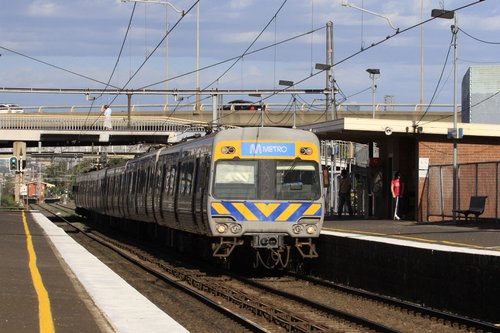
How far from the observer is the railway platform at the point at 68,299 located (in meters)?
10.1

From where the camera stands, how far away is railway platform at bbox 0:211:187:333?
1006cm

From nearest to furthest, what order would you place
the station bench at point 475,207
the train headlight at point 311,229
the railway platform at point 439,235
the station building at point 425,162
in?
the railway platform at point 439,235 → the train headlight at point 311,229 → the station bench at point 475,207 → the station building at point 425,162

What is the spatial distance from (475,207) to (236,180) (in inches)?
340

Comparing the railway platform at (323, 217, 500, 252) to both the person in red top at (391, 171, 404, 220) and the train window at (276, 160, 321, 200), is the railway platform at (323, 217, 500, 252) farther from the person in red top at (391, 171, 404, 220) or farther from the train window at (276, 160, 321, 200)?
the person in red top at (391, 171, 404, 220)

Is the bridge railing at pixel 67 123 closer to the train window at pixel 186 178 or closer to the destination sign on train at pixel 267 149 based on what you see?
the train window at pixel 186 178

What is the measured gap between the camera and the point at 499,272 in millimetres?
12961

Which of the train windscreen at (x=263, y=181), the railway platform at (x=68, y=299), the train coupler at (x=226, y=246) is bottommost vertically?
the railway platform at (x=68, y=299)

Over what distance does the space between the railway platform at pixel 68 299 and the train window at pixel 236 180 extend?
9.39 feet

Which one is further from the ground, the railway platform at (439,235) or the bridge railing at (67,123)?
the bridge railing at (67,123)

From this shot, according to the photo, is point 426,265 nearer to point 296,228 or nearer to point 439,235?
point 296,228

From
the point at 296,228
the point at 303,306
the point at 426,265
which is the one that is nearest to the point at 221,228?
the point at 296,228

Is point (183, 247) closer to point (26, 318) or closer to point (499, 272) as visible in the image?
point (499, 272)

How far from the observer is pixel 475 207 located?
2533 cm

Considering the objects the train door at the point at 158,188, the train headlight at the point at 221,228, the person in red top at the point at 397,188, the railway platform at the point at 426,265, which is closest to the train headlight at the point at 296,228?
the railway platform at the point at 426,265
